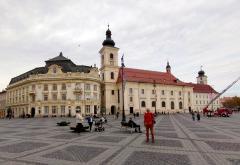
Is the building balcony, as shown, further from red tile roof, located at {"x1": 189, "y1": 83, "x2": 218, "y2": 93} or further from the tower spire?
red tile roof, located at {"x1": 189, "y1": 83, "x2": 218, "y2": 93}

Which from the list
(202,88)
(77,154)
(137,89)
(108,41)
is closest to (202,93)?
(202,88)

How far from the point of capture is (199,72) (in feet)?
417

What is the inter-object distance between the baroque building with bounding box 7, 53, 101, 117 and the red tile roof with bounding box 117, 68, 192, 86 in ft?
44.4

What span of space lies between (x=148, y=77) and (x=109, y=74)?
51.9 feet

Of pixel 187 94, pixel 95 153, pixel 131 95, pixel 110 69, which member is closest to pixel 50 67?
pixel 110 69

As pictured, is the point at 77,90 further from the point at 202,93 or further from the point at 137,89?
the point at 202,93

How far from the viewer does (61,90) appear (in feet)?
217

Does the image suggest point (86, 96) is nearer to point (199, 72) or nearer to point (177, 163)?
point (177, 163)

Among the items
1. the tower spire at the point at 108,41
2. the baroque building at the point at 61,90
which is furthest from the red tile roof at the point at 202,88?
the baroque building at the point at 61,90

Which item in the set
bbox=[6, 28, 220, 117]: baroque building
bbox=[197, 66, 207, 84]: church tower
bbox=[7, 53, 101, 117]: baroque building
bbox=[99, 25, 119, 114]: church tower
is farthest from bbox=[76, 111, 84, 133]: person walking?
bbox=[197, 66, 207, 84]: church tower

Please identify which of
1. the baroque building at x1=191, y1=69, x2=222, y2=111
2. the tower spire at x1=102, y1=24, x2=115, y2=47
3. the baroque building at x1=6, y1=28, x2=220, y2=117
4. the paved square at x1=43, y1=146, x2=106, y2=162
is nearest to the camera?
Result: the paved square at x1=43, y1=146, x2=106, y2=162

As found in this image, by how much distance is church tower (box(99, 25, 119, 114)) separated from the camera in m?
76.9

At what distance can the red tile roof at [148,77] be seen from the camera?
80.5 metres

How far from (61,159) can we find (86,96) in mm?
58043
